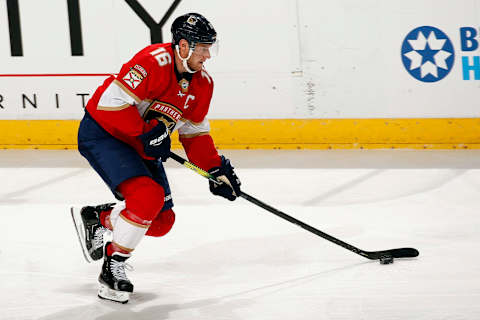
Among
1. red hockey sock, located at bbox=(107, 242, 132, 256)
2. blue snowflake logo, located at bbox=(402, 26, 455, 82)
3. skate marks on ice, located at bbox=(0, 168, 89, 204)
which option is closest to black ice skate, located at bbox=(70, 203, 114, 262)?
red hockey sock, located at bbox=(107, 242, 132, 256)

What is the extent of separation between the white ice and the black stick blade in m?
0.04

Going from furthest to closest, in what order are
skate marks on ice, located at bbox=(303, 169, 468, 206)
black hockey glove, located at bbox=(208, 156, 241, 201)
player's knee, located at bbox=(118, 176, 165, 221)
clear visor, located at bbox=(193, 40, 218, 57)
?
skate marks on ice, located at bbox=(303, 169, 468, 206)
black hockey glove, located at bbox=(208, 156, 241, 201)
clear visor, located at bbox=(193, 40, 218, 57)
player's knee, located at bbox=(118, 176, 165, 221)

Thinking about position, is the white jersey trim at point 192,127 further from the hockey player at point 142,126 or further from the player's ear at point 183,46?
the player's ear at point 183,46

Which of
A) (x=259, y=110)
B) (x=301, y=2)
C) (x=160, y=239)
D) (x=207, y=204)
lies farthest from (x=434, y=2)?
(x=160, y=239)

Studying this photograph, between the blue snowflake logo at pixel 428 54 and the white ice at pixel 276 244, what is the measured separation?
527 mm

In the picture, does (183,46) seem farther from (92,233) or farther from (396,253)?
(396,253)

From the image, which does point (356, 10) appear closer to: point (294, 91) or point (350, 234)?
point (294, 91)

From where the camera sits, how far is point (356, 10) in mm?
5770

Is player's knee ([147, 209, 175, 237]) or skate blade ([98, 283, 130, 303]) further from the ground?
player's knee ([147, 209, 175, 237])

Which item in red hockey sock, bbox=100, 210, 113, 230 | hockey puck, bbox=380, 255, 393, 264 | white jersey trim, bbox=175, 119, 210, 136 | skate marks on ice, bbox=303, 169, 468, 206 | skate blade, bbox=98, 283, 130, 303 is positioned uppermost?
white jersey trim, bbox=175, 119, 210, 136

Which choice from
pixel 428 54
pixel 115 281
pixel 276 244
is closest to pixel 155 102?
pixel 115 281

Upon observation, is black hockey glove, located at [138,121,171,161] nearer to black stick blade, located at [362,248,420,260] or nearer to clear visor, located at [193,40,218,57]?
clear visor, located at [193,40,218,57]

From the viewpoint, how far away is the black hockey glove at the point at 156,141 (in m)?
3.00

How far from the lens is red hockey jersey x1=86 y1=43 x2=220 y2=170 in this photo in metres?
3.04
